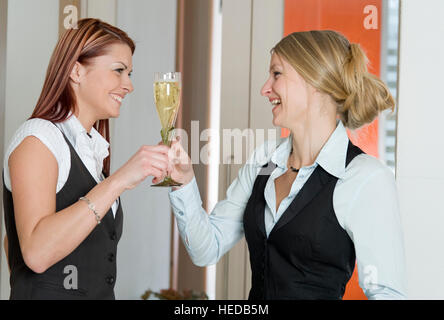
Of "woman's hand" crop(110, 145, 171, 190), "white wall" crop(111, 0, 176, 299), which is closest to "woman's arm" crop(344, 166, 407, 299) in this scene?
"woman's hand" crop(110, 145, 171, 190)

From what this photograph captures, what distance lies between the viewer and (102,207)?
1.30m

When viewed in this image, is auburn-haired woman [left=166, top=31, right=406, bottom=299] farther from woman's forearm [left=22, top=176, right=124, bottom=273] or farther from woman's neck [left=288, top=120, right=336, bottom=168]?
woman's forearm [left=22, top=176, right=124, bottom=273]

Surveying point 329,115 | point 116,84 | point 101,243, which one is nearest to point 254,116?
point 329,115

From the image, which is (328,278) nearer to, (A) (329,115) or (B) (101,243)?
(A) (329,115)

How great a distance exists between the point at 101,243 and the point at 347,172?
2.58 ft

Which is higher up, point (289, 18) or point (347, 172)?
point (289, 18)

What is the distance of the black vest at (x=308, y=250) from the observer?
1.49m

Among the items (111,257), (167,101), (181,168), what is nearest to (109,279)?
(111,257)

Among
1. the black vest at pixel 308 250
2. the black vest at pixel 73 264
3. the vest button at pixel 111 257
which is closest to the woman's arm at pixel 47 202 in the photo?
the black vest at pixel 73 264

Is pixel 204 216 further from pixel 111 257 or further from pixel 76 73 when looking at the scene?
pixel 76 73

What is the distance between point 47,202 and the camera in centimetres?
130

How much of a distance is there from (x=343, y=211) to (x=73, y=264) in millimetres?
813

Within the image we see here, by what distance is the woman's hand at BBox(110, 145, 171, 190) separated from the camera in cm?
133

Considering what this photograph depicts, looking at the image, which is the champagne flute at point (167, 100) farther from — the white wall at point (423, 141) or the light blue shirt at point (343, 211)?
the white wall at point (423, 141)
